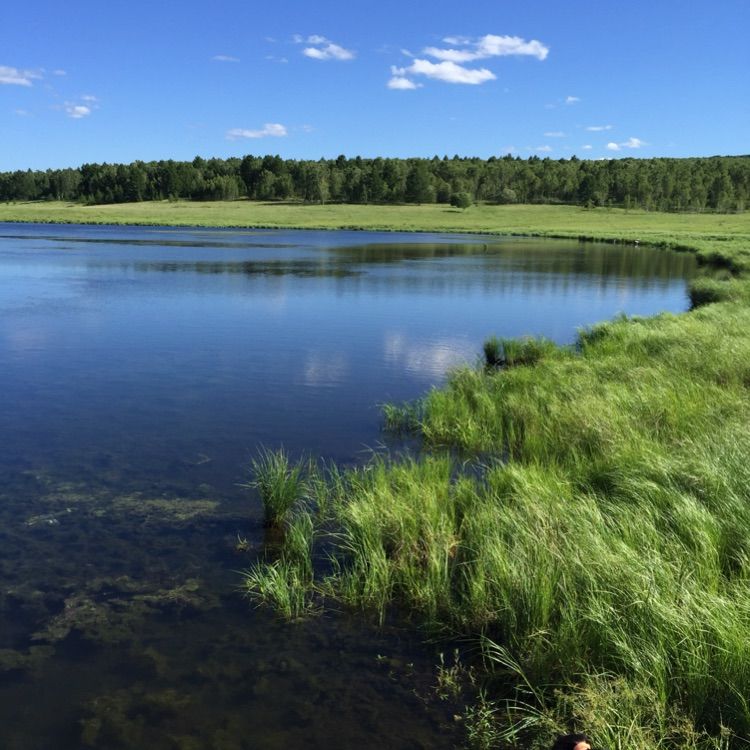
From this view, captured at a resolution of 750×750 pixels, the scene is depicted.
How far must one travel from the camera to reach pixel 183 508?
1004 cm

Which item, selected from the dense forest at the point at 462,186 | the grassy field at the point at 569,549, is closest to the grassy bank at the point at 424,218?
the dense forest at the point at 462,186

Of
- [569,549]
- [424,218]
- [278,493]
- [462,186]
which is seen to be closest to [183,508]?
[278,493]

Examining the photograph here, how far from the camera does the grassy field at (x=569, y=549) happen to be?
529cm

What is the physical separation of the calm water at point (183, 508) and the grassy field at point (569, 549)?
72 centimetres

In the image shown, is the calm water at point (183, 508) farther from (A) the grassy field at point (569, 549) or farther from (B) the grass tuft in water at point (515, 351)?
(B) the grass tuft in water at point (515, 351)

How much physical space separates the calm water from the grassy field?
723mm

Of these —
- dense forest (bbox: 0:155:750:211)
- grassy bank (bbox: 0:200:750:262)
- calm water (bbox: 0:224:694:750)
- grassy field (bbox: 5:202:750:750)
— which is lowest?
Answer: calm water (bbox: 0:224:694:750)

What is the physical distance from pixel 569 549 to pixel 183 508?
573cm

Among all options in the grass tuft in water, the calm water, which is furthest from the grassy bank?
the grass tuft in water

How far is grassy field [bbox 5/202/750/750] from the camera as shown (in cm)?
529

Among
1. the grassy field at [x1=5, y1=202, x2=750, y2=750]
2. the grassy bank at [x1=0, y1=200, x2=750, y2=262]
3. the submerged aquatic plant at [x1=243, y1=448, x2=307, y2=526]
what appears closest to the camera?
the grassy field at [x1=5, y1=202, x2=750, y2=750]

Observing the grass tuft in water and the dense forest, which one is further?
the dense forest

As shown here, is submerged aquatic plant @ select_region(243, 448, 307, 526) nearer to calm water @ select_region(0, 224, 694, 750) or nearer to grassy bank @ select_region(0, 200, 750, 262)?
calm water @ select_region(0, 224, 694, 750)

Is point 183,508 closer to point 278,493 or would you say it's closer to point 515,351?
point 278,493
